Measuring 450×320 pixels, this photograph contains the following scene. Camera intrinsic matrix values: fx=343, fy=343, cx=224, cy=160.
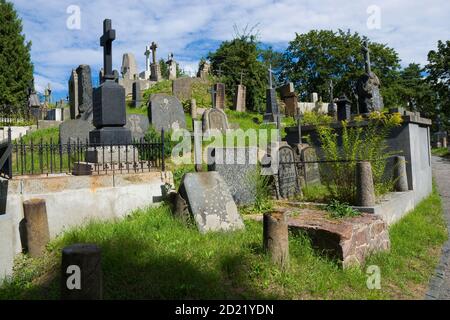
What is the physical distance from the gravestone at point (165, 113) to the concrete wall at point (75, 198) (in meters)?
7.22

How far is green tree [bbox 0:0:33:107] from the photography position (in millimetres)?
23859

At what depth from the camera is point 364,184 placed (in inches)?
225

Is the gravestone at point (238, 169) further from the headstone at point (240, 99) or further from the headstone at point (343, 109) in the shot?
the headstone at point (240, 99)

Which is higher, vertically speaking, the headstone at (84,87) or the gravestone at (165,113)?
the headstone at (84,87)

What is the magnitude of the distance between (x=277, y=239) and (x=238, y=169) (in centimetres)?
280

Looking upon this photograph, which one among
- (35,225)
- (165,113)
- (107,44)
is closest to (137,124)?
(165,113)

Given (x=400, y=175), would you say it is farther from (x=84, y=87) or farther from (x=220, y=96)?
(x=220, y=96)

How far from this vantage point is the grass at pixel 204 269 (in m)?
3.64

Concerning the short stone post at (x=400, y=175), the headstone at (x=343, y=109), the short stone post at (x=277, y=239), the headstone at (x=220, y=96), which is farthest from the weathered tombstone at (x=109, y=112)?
the headstone at (x=220, y=96)

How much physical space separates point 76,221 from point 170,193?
1557mm

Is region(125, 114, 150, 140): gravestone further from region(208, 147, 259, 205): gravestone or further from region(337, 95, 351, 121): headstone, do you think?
region(337, 95, 351, 121): headstone

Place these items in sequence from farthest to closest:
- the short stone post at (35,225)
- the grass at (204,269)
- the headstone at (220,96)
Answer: the headstone at (220,96)
the short stone post at (35,225)
the grass at (204,269)

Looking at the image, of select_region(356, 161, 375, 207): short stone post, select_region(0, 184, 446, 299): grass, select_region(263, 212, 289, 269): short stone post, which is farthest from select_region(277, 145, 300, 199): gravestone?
select_region(263, 212, 289, 269): short stone post

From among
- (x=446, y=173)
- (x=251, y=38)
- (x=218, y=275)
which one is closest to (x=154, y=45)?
(x=251, y=38)
